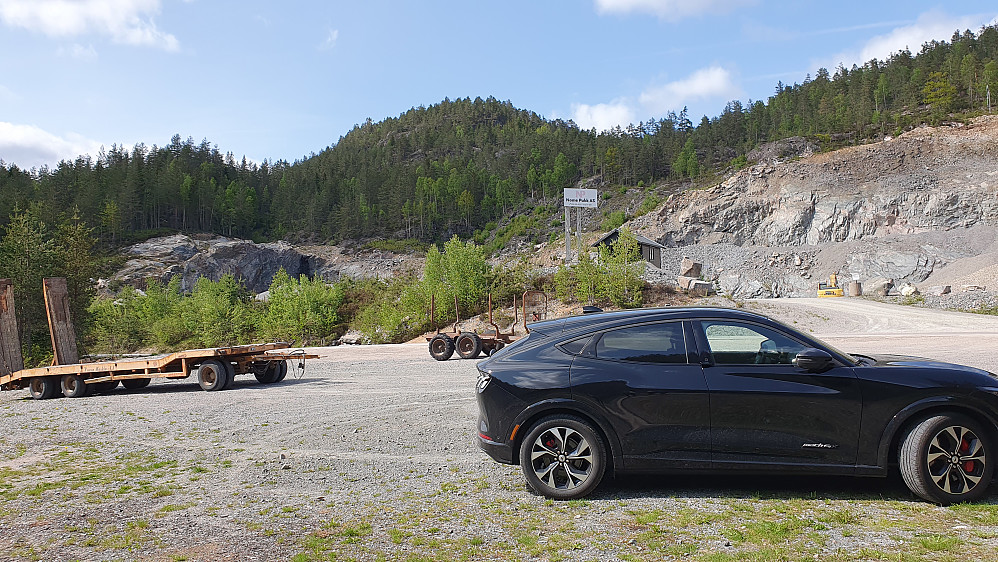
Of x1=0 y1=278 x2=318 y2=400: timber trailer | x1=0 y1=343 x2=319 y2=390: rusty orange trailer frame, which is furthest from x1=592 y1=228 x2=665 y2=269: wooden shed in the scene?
x1=0 y1=343 x2=319 y2=390: rusty orange trailer frame

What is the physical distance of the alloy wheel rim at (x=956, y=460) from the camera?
15.8ft

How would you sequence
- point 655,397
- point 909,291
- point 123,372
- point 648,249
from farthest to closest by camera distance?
1. point 648,249
2. point 909,291
3. point 123,372
4. point 655,397

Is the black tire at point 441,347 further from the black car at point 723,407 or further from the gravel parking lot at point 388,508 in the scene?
the black car at point 723,407

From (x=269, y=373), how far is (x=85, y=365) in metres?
4.08

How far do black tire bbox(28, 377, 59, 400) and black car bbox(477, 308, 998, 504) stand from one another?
1375 centimetres

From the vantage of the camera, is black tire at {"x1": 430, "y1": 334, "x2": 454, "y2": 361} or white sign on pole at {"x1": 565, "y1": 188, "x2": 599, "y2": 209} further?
white sign on pole at {"x1": 565, "y1": 188, "x2": 599, "y2": 209}

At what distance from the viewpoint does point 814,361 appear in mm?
5055

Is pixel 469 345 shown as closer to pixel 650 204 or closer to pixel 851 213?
pixel 851 213

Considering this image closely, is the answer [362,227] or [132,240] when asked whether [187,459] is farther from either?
[362,227]

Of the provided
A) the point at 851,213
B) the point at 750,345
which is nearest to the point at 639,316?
the point at 750,345

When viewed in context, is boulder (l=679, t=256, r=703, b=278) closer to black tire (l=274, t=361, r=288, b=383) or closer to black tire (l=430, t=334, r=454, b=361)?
black tire (l=430, t=334, r=454, b=361)

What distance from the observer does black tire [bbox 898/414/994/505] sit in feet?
15.8

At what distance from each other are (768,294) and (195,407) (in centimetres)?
5408

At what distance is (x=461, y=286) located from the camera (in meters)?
37.9
